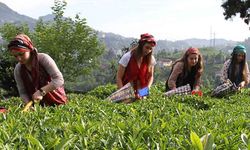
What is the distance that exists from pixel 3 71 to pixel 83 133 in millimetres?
28065

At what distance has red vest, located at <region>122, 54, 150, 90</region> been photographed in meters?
6.64

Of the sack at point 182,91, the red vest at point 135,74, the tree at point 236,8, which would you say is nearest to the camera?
the red vest at point 135,74

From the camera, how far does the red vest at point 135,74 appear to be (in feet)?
21.8

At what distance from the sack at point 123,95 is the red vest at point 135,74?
14.6 inches

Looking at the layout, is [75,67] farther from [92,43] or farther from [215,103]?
[215,103]

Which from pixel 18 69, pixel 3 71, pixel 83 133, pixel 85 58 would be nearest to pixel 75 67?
pixel 85 58

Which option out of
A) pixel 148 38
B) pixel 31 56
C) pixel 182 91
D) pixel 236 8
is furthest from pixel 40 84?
pixel 236 8

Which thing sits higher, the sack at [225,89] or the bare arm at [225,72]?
the bare arm at [225,72]

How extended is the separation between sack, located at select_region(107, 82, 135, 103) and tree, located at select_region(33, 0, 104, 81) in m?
29.5

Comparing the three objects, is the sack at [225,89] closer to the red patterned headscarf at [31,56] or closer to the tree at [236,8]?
the red patterned headscarf at [31,56]

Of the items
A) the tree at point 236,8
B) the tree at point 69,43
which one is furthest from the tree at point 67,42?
the tree at point 236,8

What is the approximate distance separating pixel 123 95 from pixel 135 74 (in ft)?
1.81

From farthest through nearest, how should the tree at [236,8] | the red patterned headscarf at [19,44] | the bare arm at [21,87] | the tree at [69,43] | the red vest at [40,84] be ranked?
the tree at [69,43] → the tree at [236,8] → the bare arm at [21,87] → the red vest at [40,84] → the red patterned headscarf at [19,44]

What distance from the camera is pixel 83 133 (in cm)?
276
